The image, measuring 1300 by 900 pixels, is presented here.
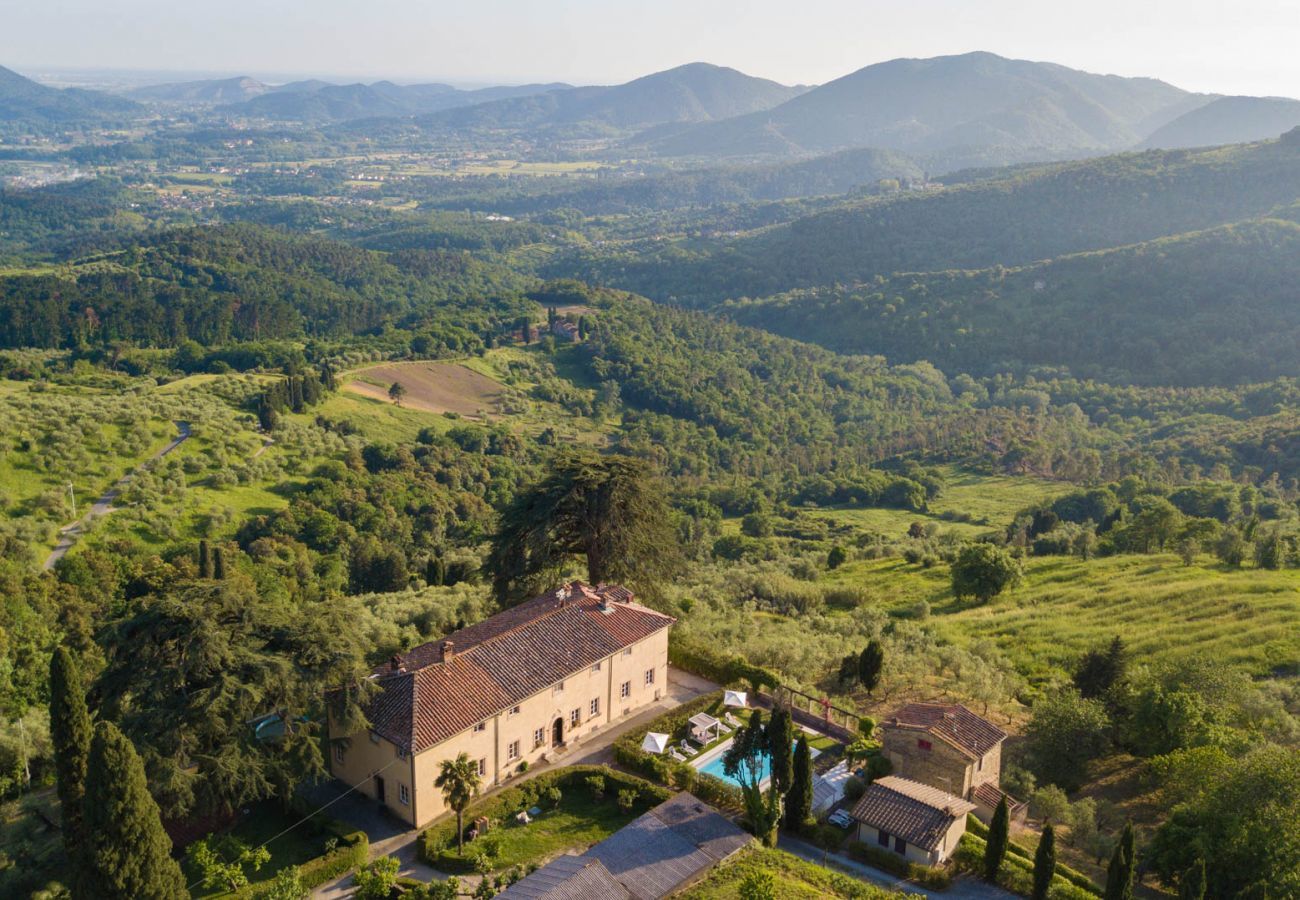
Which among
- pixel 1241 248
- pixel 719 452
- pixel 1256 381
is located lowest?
pixel 719 452

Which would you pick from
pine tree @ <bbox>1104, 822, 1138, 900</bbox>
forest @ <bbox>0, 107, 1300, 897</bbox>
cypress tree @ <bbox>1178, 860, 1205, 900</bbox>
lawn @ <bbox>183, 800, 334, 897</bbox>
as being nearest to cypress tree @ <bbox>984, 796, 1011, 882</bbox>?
pine tree @ <bbox>1104, 822, 1138, 900</bbox>

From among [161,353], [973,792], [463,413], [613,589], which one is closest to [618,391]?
[463,413]

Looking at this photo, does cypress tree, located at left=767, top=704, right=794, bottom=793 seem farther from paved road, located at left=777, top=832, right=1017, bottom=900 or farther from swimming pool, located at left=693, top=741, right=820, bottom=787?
paved road, located at left=777, top=832, right=1017, bottom=900

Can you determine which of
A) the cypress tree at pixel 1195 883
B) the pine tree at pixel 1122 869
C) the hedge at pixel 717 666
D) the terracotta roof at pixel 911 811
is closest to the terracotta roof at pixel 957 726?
the terracotta roof at pixel 911 811

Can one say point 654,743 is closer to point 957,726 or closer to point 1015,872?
point 957,726

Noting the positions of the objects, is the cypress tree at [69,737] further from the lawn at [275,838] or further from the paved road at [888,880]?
the paved road at [888,880]

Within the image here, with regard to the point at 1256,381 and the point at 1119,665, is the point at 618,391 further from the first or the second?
the point at 1119,665
